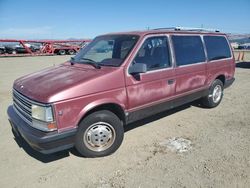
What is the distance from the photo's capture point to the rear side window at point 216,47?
5.82 metres

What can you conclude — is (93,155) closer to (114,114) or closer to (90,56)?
(114,114)

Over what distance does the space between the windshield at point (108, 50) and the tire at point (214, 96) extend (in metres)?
2.82

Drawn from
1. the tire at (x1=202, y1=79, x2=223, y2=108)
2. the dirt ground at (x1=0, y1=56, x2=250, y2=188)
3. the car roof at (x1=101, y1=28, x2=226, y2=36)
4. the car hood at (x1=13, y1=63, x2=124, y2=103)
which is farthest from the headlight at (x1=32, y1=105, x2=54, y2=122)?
the tire at (x1=202, y1=79, x2=223, y2=108)

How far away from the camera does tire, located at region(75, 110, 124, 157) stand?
3628mm

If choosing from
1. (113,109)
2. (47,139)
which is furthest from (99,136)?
(47,139)

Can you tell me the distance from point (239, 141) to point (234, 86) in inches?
209

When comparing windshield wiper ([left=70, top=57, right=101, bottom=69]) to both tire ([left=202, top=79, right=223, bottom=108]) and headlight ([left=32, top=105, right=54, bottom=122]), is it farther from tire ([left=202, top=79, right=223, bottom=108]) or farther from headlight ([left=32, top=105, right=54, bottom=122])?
tire ([left=202, top=79, right=223, bottom=108])

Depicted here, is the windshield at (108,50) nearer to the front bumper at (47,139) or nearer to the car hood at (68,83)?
the car hood at (68,83)

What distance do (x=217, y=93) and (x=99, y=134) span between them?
393 centimetres

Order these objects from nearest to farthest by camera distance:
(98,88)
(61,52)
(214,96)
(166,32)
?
(98,88) → (166,32) → (214,96) → (61,52)

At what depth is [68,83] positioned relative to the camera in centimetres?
350

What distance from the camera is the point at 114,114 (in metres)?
3.94

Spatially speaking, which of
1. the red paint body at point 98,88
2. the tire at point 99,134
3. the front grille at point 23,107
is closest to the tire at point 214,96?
the red paint body at point 98,88

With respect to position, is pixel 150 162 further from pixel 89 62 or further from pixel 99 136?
pixel 89 62
